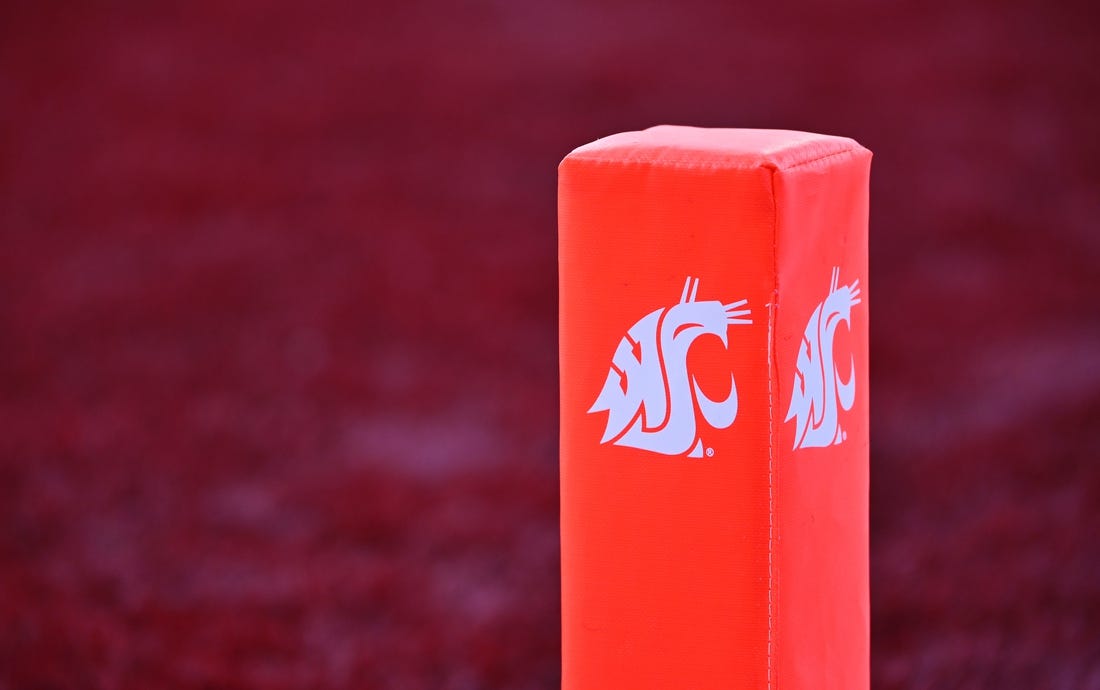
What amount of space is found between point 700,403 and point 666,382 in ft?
0.13

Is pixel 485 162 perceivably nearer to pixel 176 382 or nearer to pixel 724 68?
pixel 724 68

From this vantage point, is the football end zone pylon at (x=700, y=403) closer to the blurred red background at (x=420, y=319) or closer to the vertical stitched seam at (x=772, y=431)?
the vertical stitched seam at (x=772, y=431)

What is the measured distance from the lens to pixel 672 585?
1387mm

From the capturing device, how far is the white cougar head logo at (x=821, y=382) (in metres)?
1.39

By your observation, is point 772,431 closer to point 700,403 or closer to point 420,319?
point 700,403

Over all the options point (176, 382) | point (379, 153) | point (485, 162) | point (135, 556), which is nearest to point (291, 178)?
point (379, 153)

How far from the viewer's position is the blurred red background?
2641 mm

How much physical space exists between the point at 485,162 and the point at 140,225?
4.06ft

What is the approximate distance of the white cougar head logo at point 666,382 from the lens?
4.40ft

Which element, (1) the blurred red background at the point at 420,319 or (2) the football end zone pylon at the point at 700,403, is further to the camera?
(1) the blurred red background at the point at 420,319

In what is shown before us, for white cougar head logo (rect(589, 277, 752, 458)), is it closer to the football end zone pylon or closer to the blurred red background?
the football end zone pylon

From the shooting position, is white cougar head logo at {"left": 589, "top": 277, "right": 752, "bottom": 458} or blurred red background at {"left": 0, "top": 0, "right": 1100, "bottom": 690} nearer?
white cougar head logo at {"left": 589, "top": 277, "right": 752, "bottom": 458}

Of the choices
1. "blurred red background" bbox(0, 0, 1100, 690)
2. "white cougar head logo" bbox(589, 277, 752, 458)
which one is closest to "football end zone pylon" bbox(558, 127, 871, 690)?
"white cougar head logo" bbox(589, 277, 752, 458)

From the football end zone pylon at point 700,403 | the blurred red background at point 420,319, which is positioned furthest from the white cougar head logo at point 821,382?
the blurred red background at point 420,319
